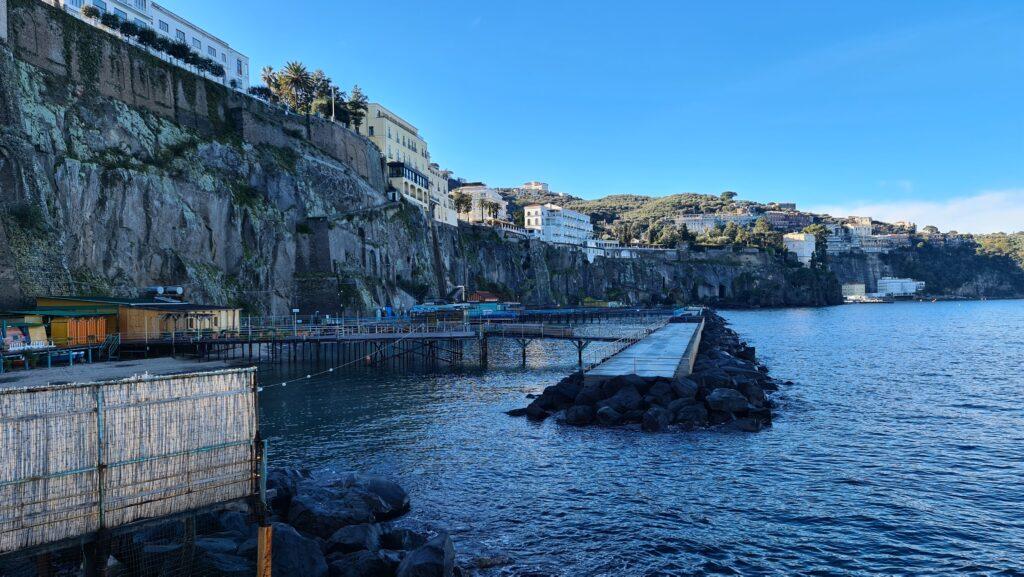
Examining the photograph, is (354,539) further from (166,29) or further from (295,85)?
(295,85)

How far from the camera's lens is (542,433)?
31766mm

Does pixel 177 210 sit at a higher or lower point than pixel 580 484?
higher

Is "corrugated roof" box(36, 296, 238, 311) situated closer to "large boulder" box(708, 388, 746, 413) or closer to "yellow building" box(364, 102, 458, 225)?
"large boulder" box(708, 388, 746, 413)

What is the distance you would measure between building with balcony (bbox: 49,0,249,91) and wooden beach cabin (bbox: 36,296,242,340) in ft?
134

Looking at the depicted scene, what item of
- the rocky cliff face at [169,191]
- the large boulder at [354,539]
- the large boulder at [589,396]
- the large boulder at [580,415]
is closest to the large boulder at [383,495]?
the large boulder at [354,539]

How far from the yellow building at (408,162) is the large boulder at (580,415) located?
303ft

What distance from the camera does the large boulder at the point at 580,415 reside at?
1302 inches

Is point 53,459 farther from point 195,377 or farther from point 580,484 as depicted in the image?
point 580,484

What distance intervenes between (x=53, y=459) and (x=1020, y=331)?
13535cm

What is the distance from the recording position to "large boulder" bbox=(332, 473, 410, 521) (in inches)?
802

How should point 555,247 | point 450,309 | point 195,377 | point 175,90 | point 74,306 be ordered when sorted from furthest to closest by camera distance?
point 555,247, point 450,309, point 175,90, point 74,306, point 195,377

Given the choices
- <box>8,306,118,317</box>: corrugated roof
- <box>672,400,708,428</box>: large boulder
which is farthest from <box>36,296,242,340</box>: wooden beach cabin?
<box>672,400,708,428</box>: large boulder

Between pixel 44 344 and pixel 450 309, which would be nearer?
pixel 44 344

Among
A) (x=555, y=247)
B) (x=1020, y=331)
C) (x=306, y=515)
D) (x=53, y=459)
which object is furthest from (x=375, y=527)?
(x=555, y=247)
